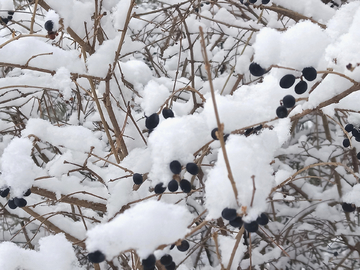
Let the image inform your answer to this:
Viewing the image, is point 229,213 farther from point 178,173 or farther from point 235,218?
point 178,173

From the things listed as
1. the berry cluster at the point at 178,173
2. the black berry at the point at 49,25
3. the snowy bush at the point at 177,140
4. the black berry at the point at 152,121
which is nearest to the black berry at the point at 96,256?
the snowy bush at the point at 177,140

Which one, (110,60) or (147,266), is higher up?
(110,60)

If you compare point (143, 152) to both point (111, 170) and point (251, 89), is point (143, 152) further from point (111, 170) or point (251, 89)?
point (251, 89)

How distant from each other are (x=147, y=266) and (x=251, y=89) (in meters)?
0.75

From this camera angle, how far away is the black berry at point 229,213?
0.73 m

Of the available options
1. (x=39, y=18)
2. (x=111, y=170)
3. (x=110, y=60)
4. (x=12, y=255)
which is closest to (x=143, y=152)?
(x=111, y=170)

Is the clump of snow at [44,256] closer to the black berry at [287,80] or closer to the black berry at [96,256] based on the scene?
the black berry at [96,256]

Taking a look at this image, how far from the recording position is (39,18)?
2912mm

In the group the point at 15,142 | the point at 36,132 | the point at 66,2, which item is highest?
the point at 66,2

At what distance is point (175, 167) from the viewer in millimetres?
855

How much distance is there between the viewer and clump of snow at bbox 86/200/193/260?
66 centimetres

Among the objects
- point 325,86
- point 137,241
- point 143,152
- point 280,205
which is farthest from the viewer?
point 280,205

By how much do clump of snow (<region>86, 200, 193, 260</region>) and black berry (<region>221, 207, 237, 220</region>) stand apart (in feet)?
0.30

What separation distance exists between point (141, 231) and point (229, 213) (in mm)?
204
